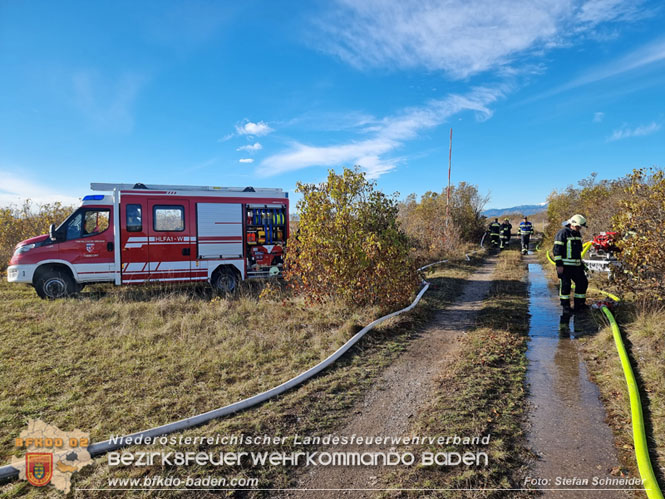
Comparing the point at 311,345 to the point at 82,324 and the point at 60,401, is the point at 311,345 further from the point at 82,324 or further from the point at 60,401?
the point at 82,324

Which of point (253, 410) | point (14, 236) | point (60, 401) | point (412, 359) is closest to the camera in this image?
point (253, 410)

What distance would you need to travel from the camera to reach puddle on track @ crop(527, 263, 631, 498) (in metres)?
2.71

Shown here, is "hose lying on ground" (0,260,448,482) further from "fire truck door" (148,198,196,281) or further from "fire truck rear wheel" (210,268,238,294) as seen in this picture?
"fire truck door" (148,198,196,281)

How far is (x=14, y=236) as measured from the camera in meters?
13.8

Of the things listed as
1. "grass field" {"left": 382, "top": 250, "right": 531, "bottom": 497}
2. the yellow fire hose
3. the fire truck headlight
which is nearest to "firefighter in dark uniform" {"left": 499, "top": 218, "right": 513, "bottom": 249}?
"grass field" {"left": 382, "top": 250, "right": 531, "bottom": 497}

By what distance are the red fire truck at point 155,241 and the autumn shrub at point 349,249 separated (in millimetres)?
3043

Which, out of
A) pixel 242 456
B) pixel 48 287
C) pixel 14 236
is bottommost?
pixel 242 456

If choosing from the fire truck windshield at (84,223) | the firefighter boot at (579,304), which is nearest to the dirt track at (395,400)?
the firefighter boot at (579,304)

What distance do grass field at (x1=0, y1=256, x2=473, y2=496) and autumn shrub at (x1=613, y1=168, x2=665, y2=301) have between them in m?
3.61

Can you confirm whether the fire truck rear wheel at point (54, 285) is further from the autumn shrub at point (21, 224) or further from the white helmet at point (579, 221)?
the white helmet at point (579, 221)

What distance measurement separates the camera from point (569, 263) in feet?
23.0

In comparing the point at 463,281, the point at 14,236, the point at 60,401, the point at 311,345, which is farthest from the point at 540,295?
the point at 14,236

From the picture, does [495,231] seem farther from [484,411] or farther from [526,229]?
[484,411]

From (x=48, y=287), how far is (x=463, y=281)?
11.4 m
